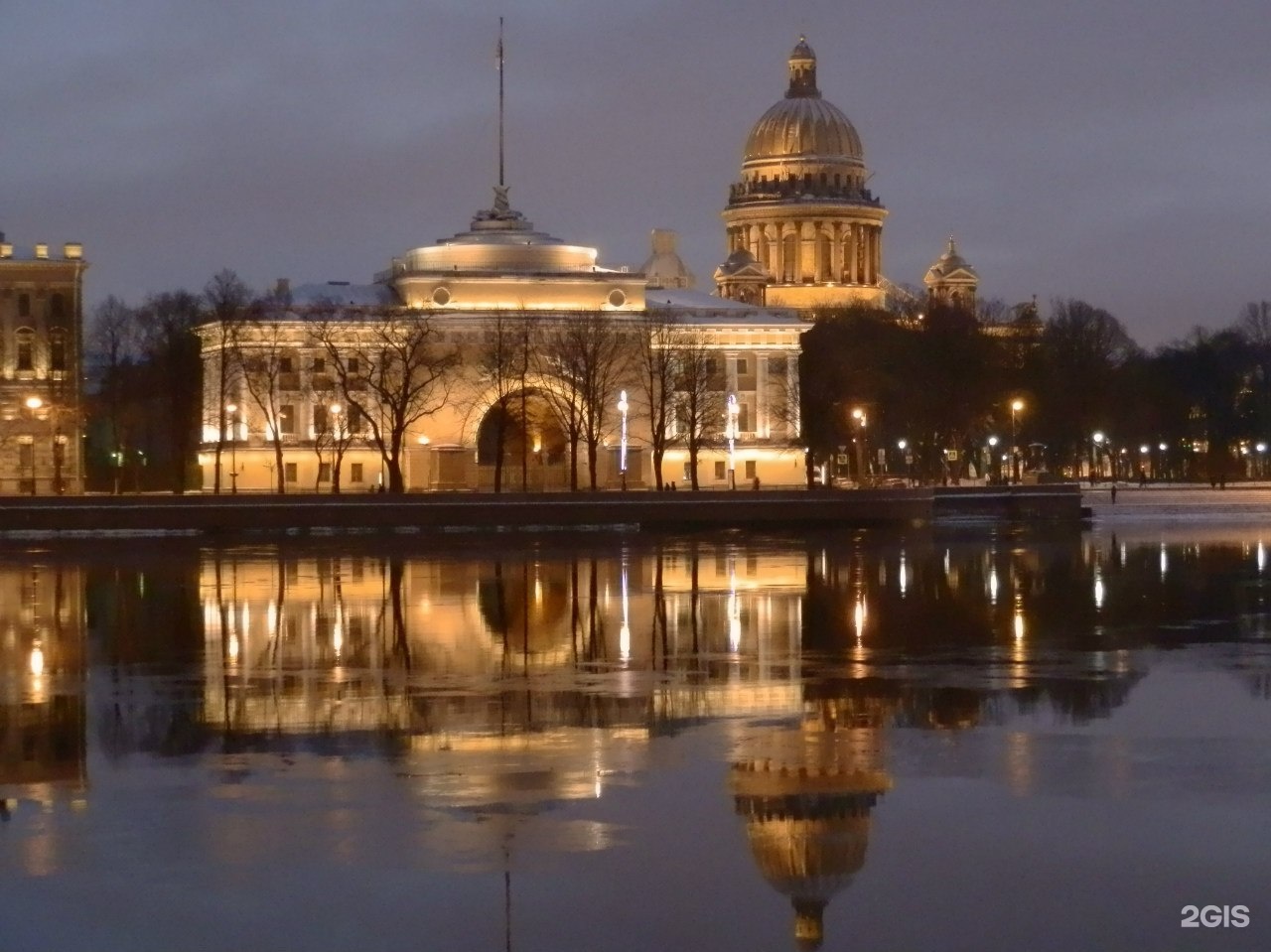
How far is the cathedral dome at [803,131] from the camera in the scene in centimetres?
17600

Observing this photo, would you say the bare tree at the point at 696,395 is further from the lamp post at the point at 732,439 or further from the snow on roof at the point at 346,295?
the snow on roof at the point at 346,295

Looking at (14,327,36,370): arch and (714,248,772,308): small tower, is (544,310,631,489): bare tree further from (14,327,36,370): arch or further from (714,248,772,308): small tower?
(714,248,772,308): small tower

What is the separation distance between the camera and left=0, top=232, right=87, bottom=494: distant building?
104062 millimetres

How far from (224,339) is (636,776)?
3033 inches

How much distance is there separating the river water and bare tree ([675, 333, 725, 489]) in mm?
60836

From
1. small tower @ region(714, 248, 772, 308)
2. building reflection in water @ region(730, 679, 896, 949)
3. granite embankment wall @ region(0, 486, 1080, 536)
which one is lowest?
building reflection in water @ region(730, 679, 896, 949)

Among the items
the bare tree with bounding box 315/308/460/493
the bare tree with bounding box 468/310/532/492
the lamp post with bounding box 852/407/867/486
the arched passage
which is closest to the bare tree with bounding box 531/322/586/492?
Result: the bare tree with bounding box 468/310/532/492

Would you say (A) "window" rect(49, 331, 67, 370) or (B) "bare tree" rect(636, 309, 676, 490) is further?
(A) "window" rect(49, 331, 67, 370)

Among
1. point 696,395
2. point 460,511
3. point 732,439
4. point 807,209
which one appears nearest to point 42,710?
point 460,511

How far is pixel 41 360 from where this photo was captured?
106m

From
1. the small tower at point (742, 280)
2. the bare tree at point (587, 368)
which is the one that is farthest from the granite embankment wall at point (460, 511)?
the small tower at point (742, 280)

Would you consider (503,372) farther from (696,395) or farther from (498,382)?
(696,395)

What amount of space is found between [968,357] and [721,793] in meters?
91.9

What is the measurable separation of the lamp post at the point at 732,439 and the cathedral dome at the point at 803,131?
68333 mm
